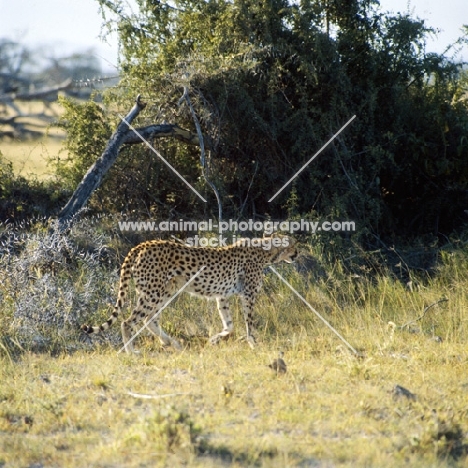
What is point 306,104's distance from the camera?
10188 millimetres

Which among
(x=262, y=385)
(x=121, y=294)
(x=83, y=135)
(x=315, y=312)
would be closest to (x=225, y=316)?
(x=315, y=312)

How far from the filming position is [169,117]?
33.3 feet

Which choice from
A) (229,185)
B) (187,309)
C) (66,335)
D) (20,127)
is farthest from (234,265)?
(20,127)

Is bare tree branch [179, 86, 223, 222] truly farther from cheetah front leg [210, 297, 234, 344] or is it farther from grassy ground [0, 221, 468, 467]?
cheetah front leg [210, 297, 234, 344]

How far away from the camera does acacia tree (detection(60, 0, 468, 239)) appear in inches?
393

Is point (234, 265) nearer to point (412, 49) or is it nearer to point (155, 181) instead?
point (155, 181)

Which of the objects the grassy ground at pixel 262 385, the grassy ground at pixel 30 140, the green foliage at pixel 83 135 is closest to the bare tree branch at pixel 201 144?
the grassy ground at pixel 262 385

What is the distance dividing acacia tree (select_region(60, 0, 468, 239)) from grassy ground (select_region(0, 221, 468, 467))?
2.22 meters

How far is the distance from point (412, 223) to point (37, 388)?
22.9 ft

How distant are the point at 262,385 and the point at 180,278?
2020mm

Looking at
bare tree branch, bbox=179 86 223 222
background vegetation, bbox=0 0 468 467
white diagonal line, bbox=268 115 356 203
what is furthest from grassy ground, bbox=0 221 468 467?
white diagonal line, bbox=268 115 356 203

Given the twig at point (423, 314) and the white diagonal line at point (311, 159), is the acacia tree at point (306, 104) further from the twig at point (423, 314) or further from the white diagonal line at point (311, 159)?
the twig at point (423, 314)

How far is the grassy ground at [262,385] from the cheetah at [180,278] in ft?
0.67

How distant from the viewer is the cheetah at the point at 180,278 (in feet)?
23.5
